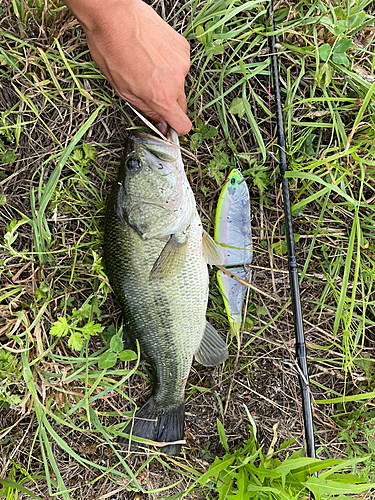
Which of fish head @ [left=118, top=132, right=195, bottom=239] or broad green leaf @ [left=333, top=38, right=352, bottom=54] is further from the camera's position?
broad green leaf @ [left=333, top=38, right=352, bottom=54]

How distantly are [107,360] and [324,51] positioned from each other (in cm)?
262

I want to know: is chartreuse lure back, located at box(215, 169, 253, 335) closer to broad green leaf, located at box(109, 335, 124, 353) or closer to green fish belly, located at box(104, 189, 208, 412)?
green fish belly, located at box(104, 189, 208, 412)

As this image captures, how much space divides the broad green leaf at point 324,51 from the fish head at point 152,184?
1264mm

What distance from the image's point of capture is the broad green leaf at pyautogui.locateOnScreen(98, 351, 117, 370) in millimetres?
2268

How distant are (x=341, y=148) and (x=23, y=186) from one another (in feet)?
7.88

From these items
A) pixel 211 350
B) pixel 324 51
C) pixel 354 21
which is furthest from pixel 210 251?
pixel 354 21

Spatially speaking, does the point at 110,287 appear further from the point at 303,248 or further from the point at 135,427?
the point at 303,248

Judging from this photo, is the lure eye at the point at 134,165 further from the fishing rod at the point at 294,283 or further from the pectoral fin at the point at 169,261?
the fishing rod at the point at 294,283

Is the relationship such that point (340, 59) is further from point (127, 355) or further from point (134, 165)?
point (127, 355)

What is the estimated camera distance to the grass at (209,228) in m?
2.34

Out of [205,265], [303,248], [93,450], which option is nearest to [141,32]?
[205,265]

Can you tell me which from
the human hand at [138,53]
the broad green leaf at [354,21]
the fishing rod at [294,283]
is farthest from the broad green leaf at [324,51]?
the human hand at [138,53]

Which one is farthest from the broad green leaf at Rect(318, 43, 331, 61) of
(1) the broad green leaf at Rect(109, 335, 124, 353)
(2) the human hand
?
(1) the broad green leaf at Rect(109, 335, 124, 353)

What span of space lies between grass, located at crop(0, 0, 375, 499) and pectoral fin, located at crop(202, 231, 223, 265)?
1.10 ft
